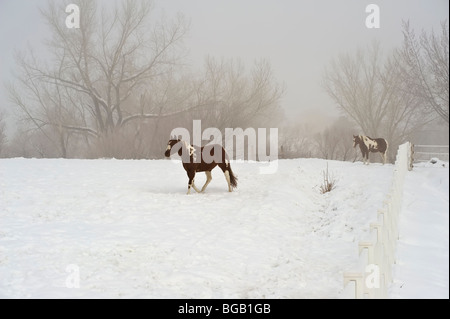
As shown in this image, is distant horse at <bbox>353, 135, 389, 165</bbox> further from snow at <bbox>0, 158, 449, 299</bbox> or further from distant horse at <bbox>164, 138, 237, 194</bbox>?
distant horse at <bbox>164, 138, 237, 194</bbox>

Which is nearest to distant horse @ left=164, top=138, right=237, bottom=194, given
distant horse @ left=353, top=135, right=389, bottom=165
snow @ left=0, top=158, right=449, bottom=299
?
snow @ left=0, top=158, right=449, bottom=299

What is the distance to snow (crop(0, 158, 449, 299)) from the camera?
705 cm

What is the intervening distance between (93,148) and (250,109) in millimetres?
9350

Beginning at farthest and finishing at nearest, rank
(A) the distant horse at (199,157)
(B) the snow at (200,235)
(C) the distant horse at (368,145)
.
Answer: (C) the distant horse at (368,145)
(A) the distant horse at (199,157)
(B) the snow at (200,235)

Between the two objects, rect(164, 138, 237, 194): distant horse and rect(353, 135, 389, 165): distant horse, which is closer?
rect(164, 138, 237, 194): distant horse

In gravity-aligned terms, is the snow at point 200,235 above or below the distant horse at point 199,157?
below

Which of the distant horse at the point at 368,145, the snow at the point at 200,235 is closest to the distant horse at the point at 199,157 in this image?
the snow at the point at 200,235

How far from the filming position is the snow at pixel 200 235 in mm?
7051

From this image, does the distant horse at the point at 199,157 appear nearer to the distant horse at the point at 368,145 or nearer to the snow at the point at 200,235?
the snow at the point at 200,235

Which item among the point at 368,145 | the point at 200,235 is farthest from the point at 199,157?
the point at 368,145

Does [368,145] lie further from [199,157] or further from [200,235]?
[200,235]

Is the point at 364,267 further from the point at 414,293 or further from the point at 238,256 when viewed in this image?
the point at 238,256

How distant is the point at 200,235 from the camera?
9773 millimetres

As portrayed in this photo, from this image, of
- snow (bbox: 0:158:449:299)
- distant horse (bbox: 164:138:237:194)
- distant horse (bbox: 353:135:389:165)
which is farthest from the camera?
distant horse (bbox: 353:135:389:165)
